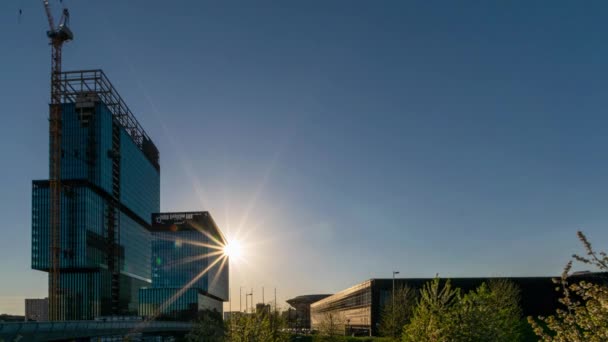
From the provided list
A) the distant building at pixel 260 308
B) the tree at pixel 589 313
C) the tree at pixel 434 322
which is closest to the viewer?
the tree at pixel 589 313

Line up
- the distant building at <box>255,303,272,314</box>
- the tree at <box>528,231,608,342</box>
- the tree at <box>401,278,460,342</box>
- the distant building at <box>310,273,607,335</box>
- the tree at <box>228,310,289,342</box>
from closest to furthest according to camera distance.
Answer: the tree at <box>528,231,608,342</box>
the tree at <box>401,278,460,342</box>
the tree at <box>228,310,289,342</box>
the distant building at <box>255,303,272,314</box>
the distant building at <box>310,273,607,335</box>

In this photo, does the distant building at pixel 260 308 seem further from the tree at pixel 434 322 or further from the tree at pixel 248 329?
the tree at pixel 434 322

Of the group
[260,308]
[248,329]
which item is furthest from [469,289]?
[248,329]

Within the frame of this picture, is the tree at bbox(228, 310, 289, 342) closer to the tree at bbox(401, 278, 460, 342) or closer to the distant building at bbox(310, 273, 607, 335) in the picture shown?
the tree at bbox(401, 278, 460, 342)

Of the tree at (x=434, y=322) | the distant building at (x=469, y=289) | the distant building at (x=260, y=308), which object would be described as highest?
the tree at (x=434, y=322)

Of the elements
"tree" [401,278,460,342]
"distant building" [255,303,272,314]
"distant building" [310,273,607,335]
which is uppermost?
"tree" [401,278,460,342]

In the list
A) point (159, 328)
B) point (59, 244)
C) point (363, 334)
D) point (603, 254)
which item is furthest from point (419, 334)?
point (59, 244)

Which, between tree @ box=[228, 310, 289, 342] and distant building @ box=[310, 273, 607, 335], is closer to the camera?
tree @ box=[228, 310, 289, 342]

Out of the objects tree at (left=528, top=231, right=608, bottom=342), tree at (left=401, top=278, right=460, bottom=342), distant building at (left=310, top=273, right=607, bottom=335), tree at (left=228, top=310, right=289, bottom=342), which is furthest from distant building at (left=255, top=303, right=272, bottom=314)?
distant building at (left=310, top=273, right=607, bottom=335)

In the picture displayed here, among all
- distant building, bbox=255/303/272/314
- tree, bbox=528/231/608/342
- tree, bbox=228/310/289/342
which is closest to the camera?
tree, bbox=528/231/608/342

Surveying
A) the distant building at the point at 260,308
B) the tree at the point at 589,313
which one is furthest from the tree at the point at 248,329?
the tree at the point at 589,313

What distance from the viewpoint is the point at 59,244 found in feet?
652

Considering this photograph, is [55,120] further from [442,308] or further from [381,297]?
[442,308]

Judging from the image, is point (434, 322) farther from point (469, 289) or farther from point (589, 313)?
point (469, 289)
